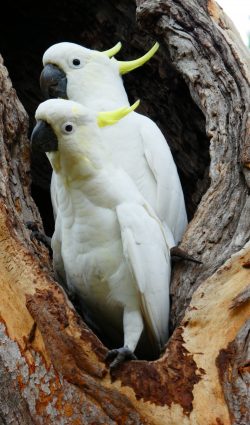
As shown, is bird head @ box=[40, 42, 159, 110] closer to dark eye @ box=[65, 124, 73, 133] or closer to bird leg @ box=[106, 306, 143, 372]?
dark eye @ box=[65, 124, 73, 133]

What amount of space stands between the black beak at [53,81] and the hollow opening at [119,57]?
640mm

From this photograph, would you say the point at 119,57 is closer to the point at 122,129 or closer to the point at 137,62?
the point at 137,62

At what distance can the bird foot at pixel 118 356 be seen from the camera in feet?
8.68

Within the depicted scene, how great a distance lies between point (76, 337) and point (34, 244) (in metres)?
0.66

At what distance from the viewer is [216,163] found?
11.0 ft

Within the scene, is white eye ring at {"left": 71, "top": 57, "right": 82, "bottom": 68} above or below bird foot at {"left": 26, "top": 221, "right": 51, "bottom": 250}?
above

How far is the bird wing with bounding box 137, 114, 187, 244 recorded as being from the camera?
3.51 m

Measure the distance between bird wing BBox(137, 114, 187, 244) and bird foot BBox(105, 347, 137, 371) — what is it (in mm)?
906

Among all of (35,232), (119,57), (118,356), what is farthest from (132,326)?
(119,57)

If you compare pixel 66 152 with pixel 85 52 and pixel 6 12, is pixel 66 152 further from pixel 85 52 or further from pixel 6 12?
pixel 6 12

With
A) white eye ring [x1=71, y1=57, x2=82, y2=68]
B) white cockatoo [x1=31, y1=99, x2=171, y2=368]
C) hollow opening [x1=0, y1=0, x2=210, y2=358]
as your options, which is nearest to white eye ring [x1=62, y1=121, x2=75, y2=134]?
white cockatoo [x1=31, y1=99, x2=171, y2=368]

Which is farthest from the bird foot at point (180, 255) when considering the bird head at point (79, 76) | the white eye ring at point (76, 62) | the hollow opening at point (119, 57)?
the white eye ring at point (76, 62)

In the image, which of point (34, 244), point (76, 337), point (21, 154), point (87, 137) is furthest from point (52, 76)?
point (76, 337)

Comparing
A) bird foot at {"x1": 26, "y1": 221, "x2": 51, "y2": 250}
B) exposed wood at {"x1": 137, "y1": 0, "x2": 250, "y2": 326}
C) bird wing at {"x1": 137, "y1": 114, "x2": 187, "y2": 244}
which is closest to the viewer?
exposed wood at {"x1": 137, "y1": 0, "x2": 250, "y2": 326}
